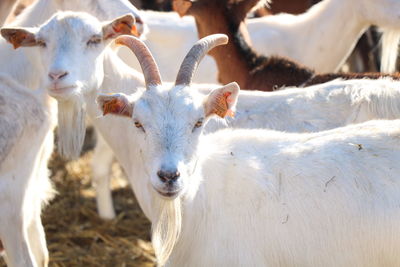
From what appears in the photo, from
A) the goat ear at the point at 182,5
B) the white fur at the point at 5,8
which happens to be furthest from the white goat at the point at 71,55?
the goat ear at the point at 182,5

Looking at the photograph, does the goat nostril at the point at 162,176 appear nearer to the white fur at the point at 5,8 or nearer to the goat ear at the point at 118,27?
the goat ear at the point at 118,27

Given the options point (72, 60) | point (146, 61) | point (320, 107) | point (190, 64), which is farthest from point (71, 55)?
point (320, 107)

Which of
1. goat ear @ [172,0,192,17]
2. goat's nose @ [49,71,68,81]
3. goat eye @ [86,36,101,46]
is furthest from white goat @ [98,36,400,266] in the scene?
goat ear @ [172,0,192,17]

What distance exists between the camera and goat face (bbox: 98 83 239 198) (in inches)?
141

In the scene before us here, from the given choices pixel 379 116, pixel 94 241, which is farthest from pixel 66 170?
pixel 379 116

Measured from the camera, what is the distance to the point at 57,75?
14.4 feet

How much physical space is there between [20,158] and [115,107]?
1.05 meters

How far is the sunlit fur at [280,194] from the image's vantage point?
3797mm

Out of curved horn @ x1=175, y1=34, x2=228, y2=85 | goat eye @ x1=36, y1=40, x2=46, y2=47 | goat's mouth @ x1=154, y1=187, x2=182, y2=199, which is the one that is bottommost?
goat's mouth @ x1=154, y1=187, x2=182, y2=199

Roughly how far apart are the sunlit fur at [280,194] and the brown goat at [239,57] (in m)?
1.76

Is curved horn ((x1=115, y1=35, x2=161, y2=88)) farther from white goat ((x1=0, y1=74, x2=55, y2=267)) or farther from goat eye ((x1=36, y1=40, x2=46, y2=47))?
white goat ((x1=0, y1=74, x2=55, y2=267))

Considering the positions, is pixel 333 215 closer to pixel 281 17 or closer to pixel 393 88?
pixel 393 88

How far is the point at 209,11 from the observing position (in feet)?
21.3

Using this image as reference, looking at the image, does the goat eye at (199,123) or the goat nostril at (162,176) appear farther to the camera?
the goat eye at (199,123)
